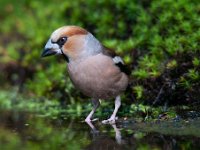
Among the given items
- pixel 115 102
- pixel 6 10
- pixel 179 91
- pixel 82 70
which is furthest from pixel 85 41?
pixel 6 10

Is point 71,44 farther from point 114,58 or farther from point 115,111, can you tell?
point 115,111

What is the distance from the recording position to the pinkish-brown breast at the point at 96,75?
6.89m

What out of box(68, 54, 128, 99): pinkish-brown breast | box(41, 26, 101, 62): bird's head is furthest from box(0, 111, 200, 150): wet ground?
box(41, 26, 101, 62): bird's head

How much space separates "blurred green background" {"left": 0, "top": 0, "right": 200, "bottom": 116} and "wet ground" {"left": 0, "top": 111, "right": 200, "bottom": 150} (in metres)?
0.90

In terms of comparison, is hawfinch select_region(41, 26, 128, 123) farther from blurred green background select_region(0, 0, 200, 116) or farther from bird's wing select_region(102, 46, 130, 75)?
blurred green background select_region(0, 0, 200, 116)

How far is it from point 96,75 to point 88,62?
181 millimetres

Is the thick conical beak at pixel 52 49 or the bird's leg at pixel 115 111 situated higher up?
the thick conical beak at pixel 52 49

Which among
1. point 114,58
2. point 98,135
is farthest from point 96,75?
point 98,135

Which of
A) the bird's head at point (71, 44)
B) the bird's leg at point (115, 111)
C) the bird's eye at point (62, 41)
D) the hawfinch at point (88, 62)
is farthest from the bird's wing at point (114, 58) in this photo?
the bird's eye at point (62, 41)

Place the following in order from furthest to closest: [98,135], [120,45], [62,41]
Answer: [120,45]
[62,41]
[98,135]

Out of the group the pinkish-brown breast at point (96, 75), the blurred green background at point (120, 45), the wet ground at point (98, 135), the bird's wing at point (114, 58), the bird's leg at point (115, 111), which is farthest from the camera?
the blurred green background at point (120, 45)

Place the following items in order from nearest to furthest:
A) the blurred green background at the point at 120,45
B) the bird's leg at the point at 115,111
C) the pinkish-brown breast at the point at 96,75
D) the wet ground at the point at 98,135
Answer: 1. the wet ground at the point at 98,135
2. the pinkish-brown breast at the point at 96,75
3. the bird's leg at the point at 115,111
4. the blurred green background at the point at 120,45

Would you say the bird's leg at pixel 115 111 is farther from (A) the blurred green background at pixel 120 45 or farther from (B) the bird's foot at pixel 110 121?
(A) the blurred green background at pixel 120 45

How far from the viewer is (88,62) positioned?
6918 mm
